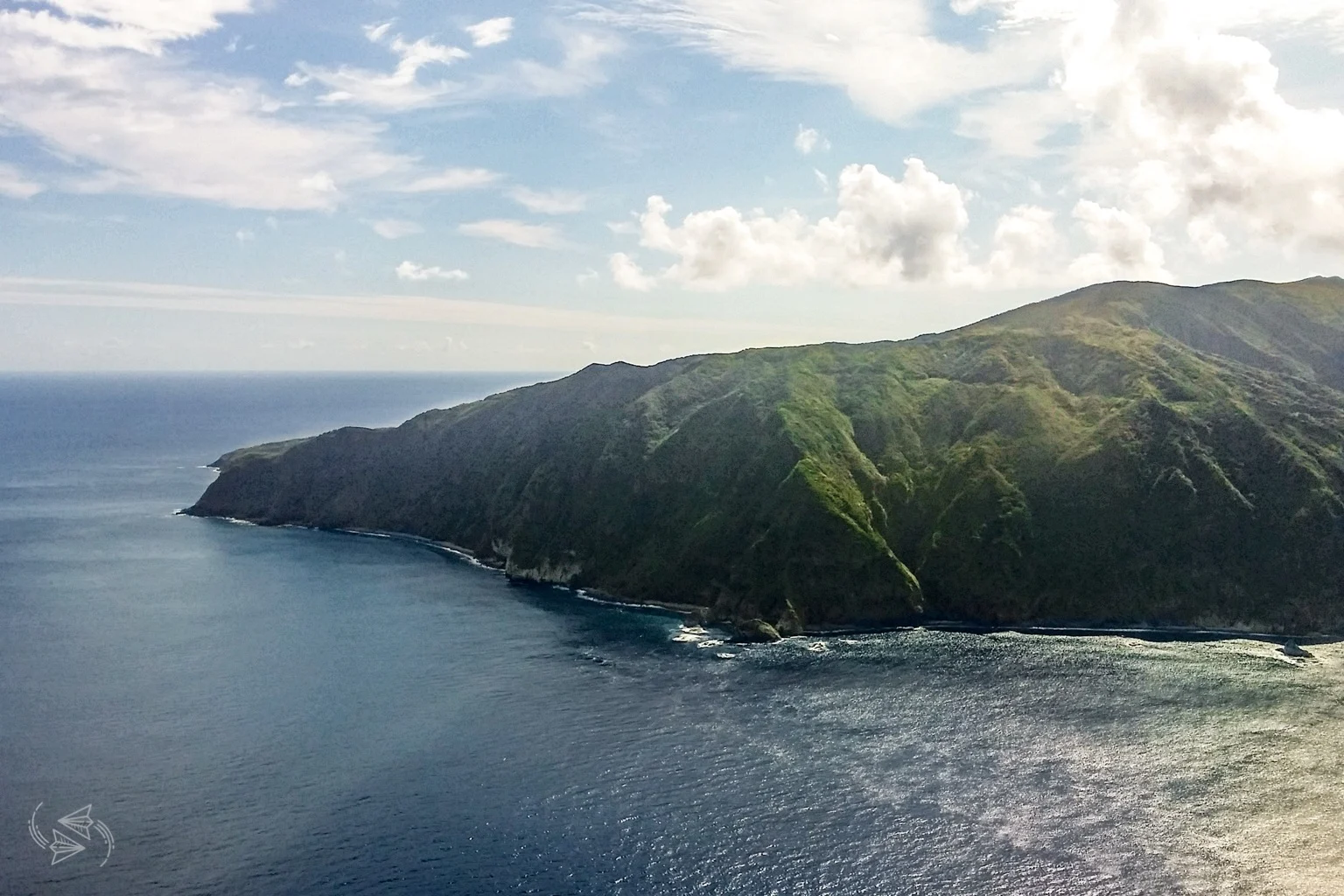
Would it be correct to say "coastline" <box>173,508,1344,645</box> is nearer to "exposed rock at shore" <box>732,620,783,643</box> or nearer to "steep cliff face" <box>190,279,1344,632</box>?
"steep cliff face" <box>190,279,1344,632</box>

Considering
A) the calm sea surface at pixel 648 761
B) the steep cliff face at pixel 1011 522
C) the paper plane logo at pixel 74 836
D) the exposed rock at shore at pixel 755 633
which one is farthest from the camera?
the steep cliff face at pixel 1011 522

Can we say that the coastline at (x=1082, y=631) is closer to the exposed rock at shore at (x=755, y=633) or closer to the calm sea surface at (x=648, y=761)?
the exposed rock at shore at (x=755, y=633)

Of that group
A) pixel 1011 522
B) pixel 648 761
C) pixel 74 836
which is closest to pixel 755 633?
pixel 648 761

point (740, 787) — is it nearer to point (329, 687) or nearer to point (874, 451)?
point (329, 687)

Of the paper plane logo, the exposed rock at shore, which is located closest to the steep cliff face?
the exposed rock at shore

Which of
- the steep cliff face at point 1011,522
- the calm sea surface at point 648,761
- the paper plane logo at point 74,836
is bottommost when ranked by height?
the paper plane logo at point 74,836

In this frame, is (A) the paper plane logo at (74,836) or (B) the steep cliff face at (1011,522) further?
(B) the steep cliff face at (1011,522)

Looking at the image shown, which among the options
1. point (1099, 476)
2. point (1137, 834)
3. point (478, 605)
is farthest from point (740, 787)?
point (1099, 476)

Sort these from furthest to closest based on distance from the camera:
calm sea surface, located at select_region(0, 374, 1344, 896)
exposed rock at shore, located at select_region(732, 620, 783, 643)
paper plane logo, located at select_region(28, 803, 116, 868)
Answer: exposed rock at shore, located at select_region(732, 620, 783, 643) < paper plane logo, located at select_region(28, 803, 116, 868) < calm sea surface, located at select_region(0, 374, 1344, 896)

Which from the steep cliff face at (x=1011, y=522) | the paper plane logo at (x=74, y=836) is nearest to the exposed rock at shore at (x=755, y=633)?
the steep cliff face at (x=1011, y=522)
